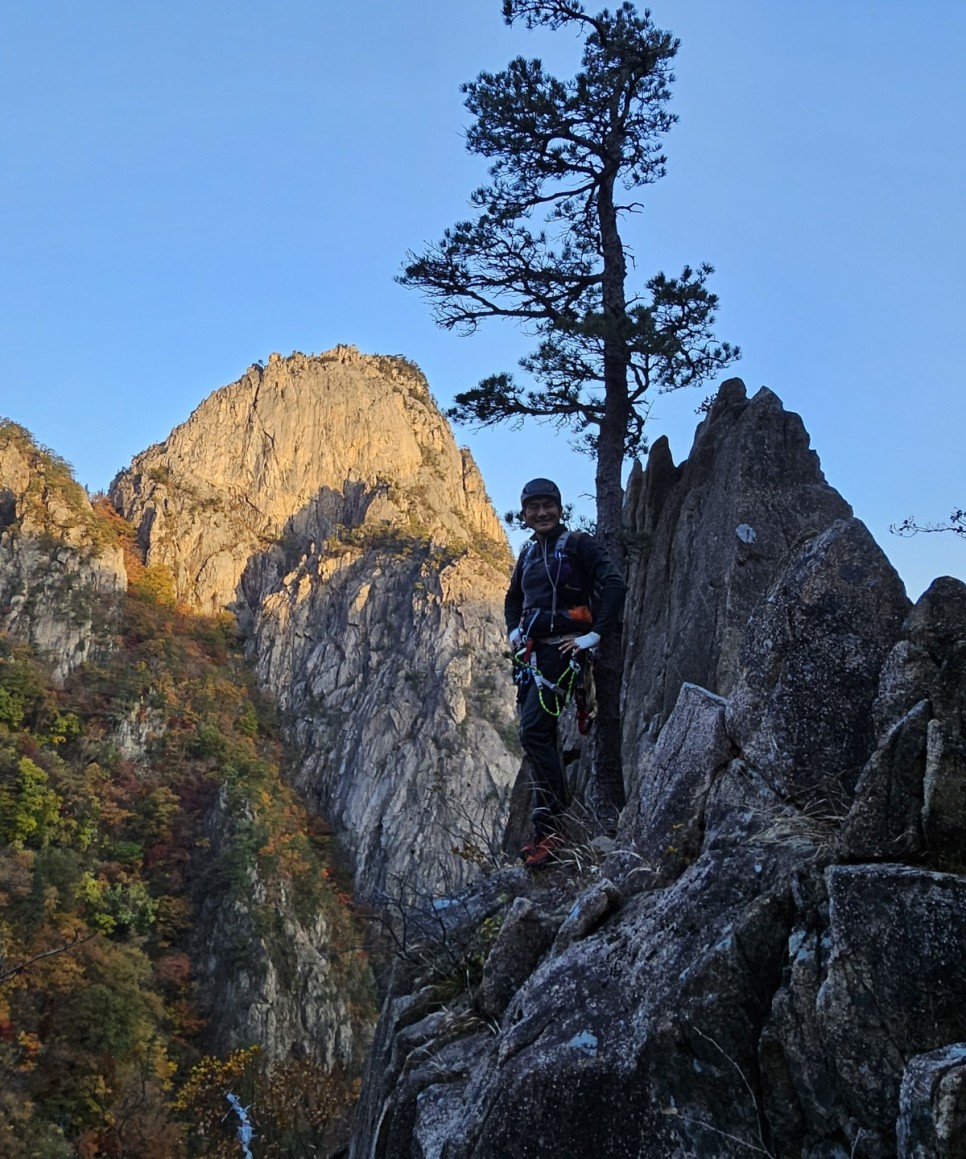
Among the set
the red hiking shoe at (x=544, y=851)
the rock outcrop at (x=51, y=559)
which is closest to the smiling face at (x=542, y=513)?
the red hiking shoe at (x=544, y=851)

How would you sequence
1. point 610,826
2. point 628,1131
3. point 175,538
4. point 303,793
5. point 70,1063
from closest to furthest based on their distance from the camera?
1. point 628,1131
2. point 610,826
3. point 70,1063
4. point 303,793
5. point 175,538

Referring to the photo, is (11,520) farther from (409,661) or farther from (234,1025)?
(234,1025)

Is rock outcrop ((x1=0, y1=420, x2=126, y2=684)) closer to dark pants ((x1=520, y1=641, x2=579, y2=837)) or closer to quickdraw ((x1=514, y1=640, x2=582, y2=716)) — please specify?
dark pants ((x1=520, y1=641, x2=579, y2=837))

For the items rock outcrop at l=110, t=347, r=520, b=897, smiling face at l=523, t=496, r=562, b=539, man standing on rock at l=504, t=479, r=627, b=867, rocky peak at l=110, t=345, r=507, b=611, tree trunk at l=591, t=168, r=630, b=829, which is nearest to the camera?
man standing on rock at l=504, t=479, r=627, b=867

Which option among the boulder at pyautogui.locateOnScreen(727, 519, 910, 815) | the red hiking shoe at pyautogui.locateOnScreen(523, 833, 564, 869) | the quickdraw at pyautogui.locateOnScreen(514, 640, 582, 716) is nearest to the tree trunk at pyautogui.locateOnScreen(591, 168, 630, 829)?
the quickdraw at pyautogui.locateOnScreen(514, 640, 582, 716)

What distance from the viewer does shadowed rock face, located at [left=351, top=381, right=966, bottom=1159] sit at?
2668 millimetres

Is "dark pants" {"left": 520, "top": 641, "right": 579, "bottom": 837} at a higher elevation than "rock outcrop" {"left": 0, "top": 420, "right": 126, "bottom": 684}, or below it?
below

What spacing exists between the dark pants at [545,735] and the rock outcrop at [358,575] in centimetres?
3352

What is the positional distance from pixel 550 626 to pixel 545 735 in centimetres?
69

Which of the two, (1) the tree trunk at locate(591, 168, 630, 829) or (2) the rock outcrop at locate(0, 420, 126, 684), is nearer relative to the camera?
(1) the tree trunk at locate(591, 168, 630, 829)

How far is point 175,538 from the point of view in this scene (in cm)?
6762

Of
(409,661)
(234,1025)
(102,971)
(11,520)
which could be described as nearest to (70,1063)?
Result: (102,971)

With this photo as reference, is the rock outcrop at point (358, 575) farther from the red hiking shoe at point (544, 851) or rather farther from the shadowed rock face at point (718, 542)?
the red hiking shoe at point (544, 851)

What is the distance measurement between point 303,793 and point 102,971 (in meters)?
26.1
